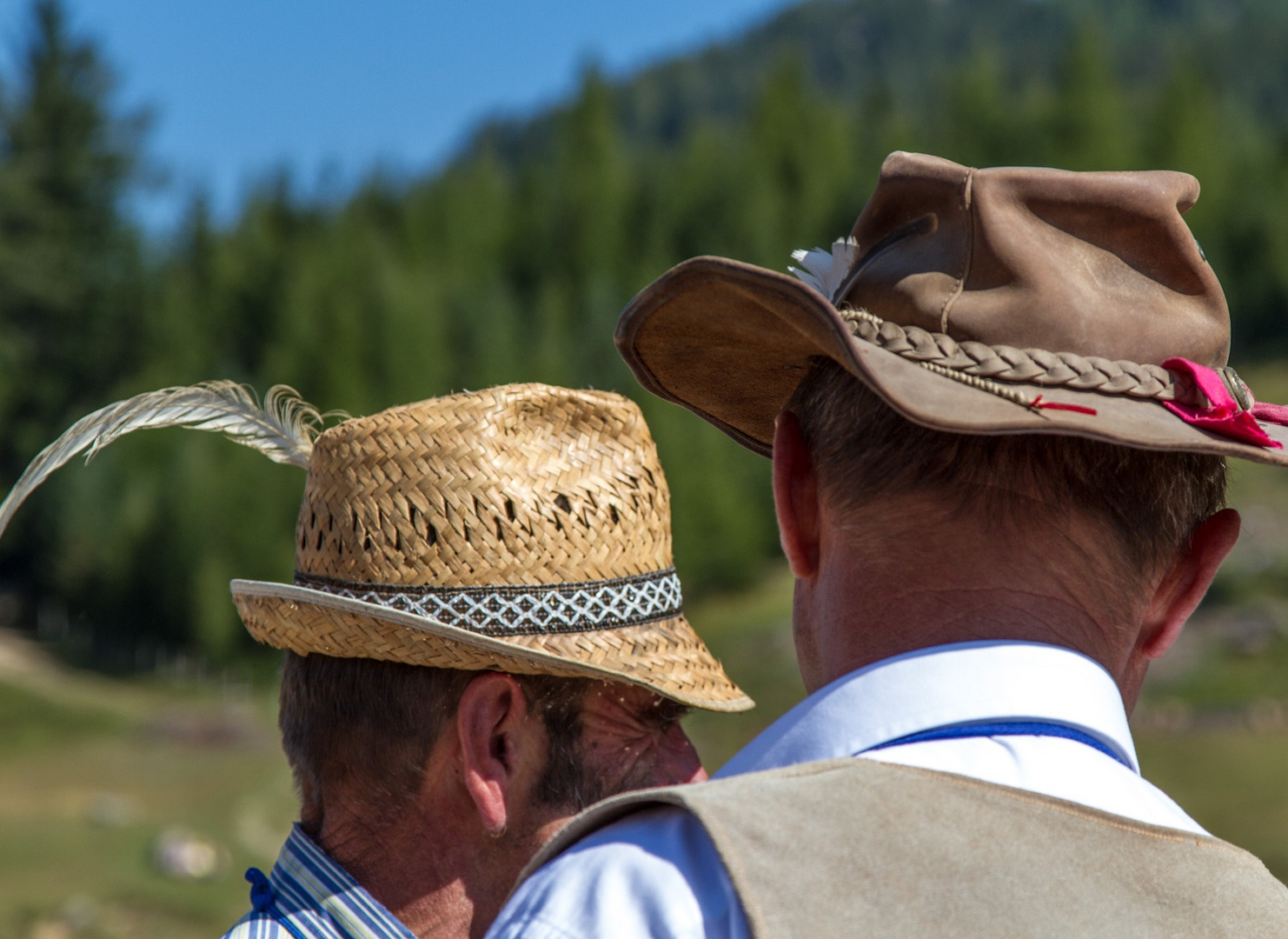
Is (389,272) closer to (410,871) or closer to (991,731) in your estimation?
(410,871)

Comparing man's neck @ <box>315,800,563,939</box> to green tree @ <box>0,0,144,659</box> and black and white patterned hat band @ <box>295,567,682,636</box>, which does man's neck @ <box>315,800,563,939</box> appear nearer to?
black and white patterned hat band @ <box>295,567,682,636</box>

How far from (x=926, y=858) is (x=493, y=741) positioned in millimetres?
1099

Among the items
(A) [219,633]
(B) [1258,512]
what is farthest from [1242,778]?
(A) [219,633]

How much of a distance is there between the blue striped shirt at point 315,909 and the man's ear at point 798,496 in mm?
978

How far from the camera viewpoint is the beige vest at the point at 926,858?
1286 mm

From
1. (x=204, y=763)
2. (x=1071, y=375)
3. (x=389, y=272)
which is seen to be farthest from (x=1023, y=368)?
(x=389, y=272)

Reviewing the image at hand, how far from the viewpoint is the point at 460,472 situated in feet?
7.66

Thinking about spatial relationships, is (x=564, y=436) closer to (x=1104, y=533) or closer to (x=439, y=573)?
(x=439, y=573)

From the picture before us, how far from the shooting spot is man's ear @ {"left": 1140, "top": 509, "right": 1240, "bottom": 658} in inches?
64.4

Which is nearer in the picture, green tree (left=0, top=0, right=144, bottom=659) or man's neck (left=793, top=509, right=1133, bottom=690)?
man's neck (left=793, top=509, right=1133, bottom=690)

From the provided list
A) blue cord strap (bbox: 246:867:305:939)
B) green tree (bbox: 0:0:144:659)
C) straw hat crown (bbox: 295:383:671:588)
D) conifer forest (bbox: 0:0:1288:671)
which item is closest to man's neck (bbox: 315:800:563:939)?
blue cord strap (bbox: 246:867:305:939)

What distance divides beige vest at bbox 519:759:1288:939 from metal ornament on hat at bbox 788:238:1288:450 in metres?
0.42

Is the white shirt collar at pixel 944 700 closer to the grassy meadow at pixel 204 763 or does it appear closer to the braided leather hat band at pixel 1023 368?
the braided leather hat band at pixel 1023 368

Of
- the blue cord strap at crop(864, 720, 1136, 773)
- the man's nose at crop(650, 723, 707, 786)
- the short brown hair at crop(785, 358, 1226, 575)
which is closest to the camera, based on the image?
the blue cord strap at crop(864, 720, 1136, 773)
